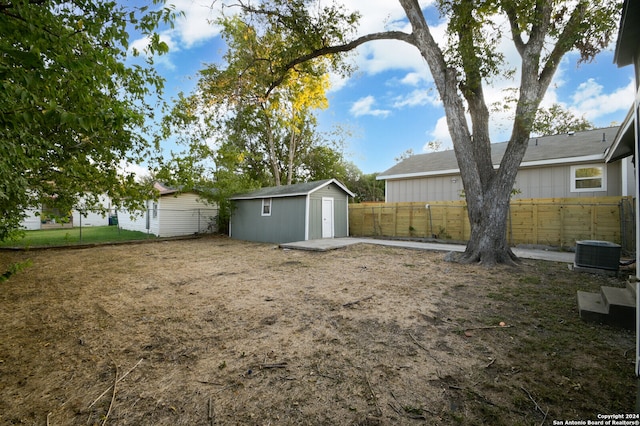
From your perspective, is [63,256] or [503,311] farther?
[63,256]

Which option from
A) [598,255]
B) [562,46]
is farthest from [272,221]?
[562,46]

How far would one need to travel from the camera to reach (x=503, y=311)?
143 inches

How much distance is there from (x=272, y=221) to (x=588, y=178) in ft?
42.9

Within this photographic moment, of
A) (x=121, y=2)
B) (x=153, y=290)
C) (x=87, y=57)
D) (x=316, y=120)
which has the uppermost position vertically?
(x=316, y=120)

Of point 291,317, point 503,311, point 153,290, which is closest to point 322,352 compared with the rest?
point 291,317

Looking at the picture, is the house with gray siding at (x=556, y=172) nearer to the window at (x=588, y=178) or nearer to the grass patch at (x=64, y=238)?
the window at (x=588, y=178)

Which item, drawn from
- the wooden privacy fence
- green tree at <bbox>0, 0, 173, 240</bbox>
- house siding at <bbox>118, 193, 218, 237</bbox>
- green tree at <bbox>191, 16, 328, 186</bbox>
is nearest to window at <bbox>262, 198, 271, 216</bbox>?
green tree at <bbox>191, 16, 328, 186</bbox>

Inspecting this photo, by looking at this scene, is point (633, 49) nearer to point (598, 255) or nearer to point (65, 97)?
point (598, 255)

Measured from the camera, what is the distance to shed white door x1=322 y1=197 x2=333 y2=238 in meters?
12.6

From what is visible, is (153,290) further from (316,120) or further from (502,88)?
(316,120)

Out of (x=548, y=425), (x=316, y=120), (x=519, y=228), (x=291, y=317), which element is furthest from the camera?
(x=316, y=120)

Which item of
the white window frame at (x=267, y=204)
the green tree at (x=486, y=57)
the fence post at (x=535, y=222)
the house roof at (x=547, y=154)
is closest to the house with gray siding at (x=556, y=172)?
the house roof at (x=547, y=154)

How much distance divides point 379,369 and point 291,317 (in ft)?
4.89

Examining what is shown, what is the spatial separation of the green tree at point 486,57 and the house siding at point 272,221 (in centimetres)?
661
